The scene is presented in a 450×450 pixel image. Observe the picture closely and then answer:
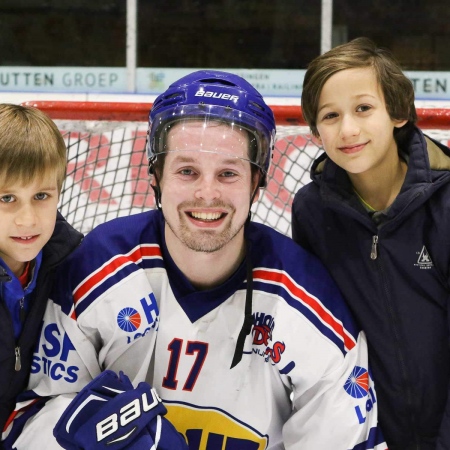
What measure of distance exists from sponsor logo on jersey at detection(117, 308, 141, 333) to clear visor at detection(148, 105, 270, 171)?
15.2 inches

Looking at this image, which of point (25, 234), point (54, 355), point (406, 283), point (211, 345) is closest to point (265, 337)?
point (211, 345)

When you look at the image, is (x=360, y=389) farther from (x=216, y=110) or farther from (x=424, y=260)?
(x=216, y=110)

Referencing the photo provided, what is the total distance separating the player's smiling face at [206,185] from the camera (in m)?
1.80

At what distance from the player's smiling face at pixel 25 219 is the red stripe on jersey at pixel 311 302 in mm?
516

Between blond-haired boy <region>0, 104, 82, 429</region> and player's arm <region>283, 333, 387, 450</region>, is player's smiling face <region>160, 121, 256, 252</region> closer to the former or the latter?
blond-haired boy <region>0, 104, 82, 429</region>

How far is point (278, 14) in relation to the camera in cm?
460

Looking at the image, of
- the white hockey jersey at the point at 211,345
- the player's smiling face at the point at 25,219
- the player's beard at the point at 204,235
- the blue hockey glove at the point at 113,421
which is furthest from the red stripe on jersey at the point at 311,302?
the player's smiling face at the point at 25,219

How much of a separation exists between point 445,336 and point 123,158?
4.16ft

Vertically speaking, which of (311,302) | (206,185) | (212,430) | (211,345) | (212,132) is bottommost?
(212,430)

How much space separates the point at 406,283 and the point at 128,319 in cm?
66

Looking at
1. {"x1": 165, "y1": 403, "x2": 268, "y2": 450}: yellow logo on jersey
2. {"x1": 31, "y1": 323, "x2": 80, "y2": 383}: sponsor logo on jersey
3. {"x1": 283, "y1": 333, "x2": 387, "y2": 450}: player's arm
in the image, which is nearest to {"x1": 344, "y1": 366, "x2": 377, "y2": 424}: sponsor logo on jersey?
{"x1": 283, "y1": 333, "x2": 387, "y2": 450}: player's arm

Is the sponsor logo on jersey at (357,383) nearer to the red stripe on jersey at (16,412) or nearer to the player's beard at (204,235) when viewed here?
the player's beard at (204,235)

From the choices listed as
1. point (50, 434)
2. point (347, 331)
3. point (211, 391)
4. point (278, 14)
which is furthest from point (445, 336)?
point (278, 14)

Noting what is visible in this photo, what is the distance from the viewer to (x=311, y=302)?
6.07ft
